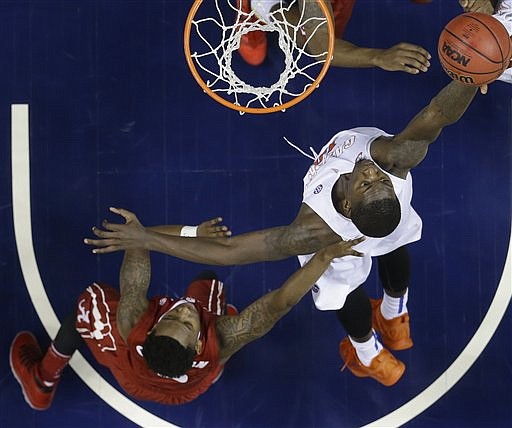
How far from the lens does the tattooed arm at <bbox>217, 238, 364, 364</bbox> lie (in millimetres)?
3600

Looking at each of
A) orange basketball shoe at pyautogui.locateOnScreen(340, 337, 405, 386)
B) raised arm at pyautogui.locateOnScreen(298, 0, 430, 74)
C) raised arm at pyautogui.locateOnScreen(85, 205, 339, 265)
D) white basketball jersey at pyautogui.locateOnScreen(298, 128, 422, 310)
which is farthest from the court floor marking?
raised arm at pyautogui.locateOnScreen(298, 0, 430, 74)

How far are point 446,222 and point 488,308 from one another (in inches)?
23.4

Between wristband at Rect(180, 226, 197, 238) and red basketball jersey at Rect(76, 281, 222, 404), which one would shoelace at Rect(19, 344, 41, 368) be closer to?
red basketball jersey at Rect(76, 281, 222, 404)

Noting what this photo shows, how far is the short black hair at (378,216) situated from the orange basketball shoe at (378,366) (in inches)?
50.8

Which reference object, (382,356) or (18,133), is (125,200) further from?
(382,356)

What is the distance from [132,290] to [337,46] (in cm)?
174

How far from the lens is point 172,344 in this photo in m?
3.45

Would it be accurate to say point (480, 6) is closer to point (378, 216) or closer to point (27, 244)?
point (378, 216)

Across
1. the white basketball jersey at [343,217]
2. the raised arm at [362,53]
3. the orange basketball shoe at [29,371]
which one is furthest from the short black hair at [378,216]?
the orange basketball shoe at [29,371]

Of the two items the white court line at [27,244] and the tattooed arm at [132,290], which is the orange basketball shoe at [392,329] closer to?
the tattooed arm at [132,290]

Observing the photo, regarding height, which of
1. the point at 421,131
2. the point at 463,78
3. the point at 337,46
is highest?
the point at 337,46

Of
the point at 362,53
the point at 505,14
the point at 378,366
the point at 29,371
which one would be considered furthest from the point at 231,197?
the point at 505,14

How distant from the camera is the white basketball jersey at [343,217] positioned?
3619 mm

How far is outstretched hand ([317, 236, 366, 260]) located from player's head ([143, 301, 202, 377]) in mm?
745
